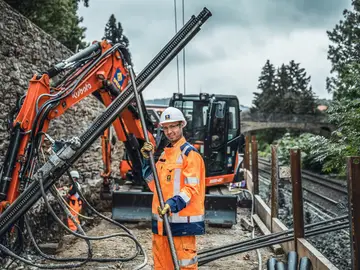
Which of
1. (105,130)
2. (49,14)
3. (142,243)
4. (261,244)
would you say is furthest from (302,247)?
(49,14)

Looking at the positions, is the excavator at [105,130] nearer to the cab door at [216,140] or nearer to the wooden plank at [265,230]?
the cab door at [216,140]

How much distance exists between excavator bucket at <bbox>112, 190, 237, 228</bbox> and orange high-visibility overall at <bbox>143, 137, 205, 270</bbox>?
4177mm

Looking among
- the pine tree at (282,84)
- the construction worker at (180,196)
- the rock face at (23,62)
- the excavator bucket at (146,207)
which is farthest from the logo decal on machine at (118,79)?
the pine tree at (282,84)

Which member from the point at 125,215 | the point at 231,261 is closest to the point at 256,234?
the point at 231,261

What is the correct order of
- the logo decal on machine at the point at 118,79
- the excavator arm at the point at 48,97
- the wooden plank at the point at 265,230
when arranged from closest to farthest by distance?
the excavator arm at the point at 48,97 < the wooden plank at the point at 265,230 < the logo decal on machine at the point at 118,79

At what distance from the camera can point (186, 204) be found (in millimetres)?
3418

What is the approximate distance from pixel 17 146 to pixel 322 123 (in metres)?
45.5

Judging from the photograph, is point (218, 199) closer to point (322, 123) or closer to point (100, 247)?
point (100, 247)

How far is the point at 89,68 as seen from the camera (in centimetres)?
575

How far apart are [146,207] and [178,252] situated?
4347mm

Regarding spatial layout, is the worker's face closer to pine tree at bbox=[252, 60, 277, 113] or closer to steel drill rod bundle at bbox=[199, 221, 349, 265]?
steel drill rod bundle at bbox=[199, 221, 349, 265]

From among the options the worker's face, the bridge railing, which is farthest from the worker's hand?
the bridge railing

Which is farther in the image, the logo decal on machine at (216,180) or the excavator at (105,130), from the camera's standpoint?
the logo decal on machine at (216,180)

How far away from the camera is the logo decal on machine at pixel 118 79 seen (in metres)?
6.28
